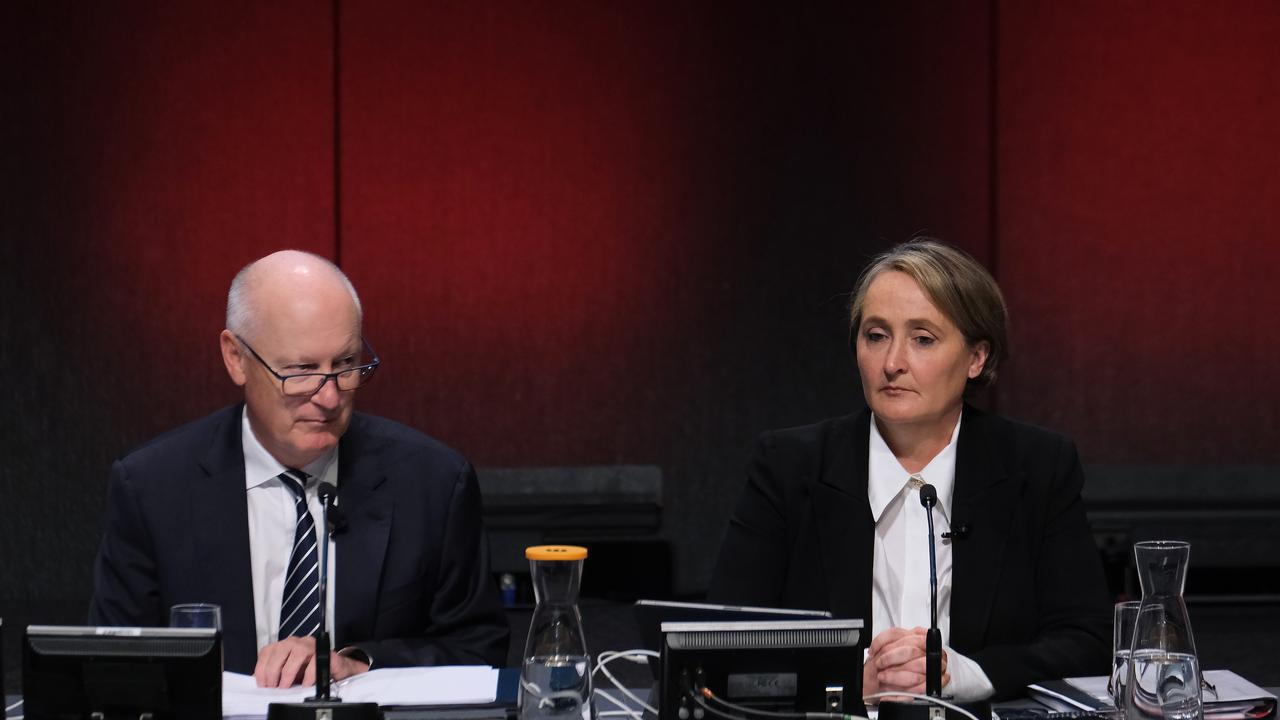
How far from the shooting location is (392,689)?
213 centimetres

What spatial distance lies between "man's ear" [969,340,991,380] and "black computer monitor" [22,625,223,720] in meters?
1.51

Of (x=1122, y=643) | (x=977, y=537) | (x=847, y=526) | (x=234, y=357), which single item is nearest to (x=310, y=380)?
(x=234, y=357)

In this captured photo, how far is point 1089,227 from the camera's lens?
5234 mm

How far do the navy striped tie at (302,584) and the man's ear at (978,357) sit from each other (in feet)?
4.20

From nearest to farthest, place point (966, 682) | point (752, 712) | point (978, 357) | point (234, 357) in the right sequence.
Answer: point (752, 712) < point (966, 682) < point (234, 357) < point (978, 357)

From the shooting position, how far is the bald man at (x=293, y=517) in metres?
2.48

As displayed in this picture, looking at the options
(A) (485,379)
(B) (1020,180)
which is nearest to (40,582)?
(A) (485,379)

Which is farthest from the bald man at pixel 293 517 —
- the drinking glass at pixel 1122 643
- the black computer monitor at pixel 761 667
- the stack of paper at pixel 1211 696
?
the drinking glass at pixel 1122 643

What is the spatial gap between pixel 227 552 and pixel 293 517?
0.13 metres

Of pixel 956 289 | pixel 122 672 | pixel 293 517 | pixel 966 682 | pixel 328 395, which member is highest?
pixel 956 289

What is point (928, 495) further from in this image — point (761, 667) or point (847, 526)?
point (847, 526)

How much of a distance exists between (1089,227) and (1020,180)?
1.04 feet

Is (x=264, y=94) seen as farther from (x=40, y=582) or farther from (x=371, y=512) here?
(x=371, y=512)

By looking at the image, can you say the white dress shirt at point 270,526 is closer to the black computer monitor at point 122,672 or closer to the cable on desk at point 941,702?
the black computer monitor at point 122,672
